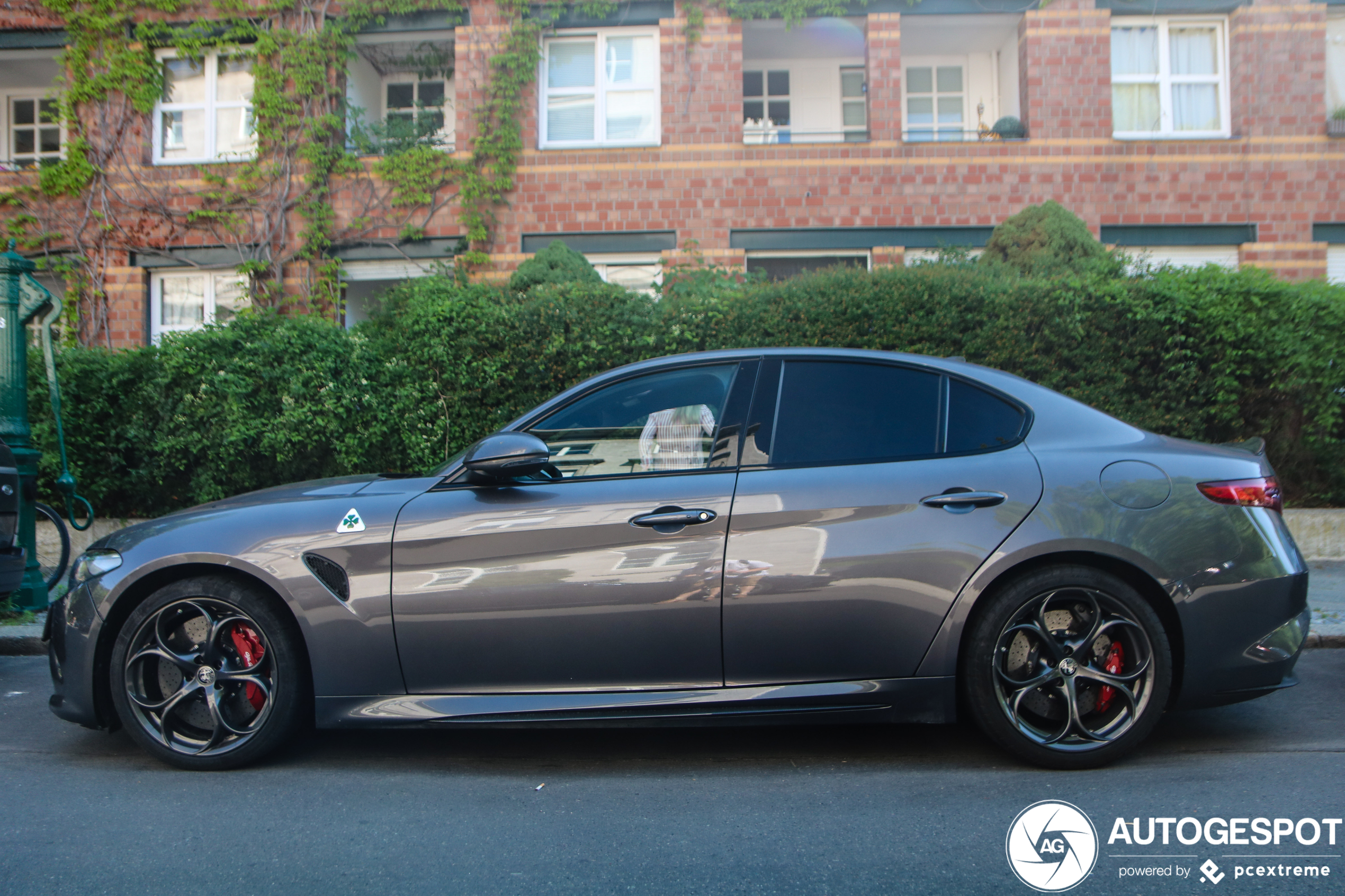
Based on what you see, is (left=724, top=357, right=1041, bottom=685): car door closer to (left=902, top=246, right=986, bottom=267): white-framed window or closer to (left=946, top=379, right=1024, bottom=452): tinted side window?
(left=946, top=379, right=1024, bottom=452): tinted side window

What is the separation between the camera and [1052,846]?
279 centimetres

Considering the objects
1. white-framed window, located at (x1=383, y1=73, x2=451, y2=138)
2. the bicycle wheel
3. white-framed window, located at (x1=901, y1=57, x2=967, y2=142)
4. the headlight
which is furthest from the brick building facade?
the headlight

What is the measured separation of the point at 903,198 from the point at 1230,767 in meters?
10.8

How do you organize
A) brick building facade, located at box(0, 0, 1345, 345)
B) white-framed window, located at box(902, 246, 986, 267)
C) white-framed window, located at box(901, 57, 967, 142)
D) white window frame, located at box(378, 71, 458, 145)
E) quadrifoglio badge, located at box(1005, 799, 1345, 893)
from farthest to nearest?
white-framed window, located at box(901, 57, 967, 142) → white window frame, located at box(378, 71, 458, 145) → brick building facade, located at box(0, 0, 1345, 345) → white-framed window, located at box(902, 246, 986, 267) → quadrifoglio badge, located at box(1005, 799, 1345, 893)

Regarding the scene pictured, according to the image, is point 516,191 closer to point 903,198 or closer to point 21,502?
point 903,198

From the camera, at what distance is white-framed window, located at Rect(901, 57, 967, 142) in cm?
1455

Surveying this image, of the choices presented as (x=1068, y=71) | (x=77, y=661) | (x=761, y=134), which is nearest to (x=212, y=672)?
(x=77, y=661)

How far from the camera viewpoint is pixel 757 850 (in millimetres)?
2791

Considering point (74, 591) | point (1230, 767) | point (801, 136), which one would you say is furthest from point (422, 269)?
point (1230, 767)

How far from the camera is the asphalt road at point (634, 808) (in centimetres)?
265

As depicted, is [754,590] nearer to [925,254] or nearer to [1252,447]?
[1252,447]

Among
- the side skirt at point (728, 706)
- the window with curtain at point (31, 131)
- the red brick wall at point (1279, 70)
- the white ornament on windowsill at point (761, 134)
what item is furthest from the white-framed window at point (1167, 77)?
the window with curtain at point (31, 131)

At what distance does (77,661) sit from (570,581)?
201 centimetres

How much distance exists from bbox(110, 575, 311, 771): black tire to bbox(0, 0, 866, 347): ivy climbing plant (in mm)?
9834
